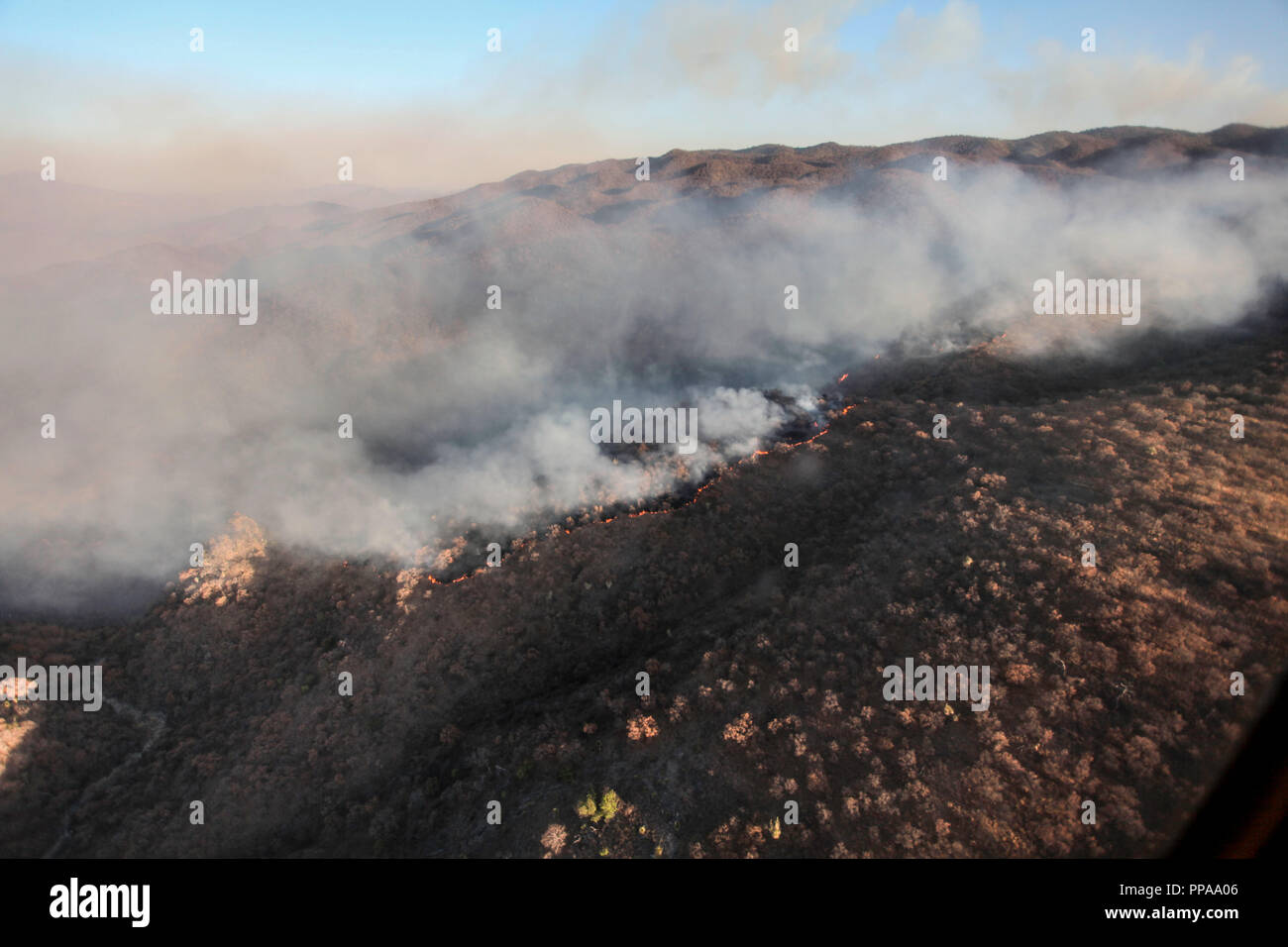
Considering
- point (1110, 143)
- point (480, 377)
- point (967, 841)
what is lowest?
point (967, 841)

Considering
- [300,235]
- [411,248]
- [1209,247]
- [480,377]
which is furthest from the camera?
[300,235]

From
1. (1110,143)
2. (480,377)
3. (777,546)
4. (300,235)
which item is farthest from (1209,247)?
(300,235)

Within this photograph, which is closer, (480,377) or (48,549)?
(48,549)

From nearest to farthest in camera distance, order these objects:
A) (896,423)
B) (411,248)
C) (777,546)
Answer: (777,546), (896,423), (411,248)

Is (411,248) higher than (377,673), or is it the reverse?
(411,248)

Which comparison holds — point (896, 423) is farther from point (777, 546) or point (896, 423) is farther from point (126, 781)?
point (126, 781)
